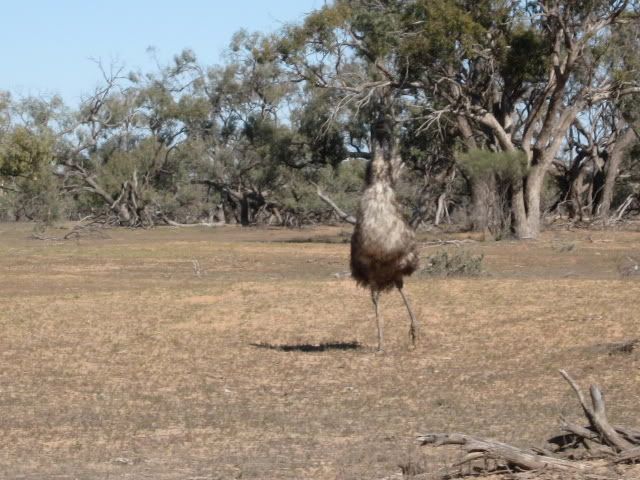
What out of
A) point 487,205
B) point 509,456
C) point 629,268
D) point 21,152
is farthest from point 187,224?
point 509,456

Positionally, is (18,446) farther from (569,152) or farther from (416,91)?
(569,152)

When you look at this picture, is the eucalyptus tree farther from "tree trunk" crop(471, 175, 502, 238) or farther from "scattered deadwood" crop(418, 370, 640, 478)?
"scattered deadwood" crop(418, 370, 640, 478)

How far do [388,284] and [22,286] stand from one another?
11222 mm

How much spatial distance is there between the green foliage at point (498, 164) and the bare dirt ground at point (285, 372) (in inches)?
495

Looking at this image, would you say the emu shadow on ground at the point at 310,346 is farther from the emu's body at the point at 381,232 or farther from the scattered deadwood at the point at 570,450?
the scattered deadwood at the point at 570,450

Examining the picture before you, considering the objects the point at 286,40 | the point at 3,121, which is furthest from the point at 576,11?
the point at 3,121

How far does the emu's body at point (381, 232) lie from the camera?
40.8 feet

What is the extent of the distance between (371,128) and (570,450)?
46.0 ft

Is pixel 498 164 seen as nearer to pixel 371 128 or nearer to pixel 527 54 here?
pixel 527 54

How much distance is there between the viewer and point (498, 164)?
34844 mm

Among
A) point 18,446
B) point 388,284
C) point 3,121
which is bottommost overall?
point 18,446

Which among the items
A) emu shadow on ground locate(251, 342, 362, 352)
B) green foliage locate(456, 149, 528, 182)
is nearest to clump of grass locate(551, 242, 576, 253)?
green foliage locate(456, 149, 528, 182)

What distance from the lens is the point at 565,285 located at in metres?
17.7

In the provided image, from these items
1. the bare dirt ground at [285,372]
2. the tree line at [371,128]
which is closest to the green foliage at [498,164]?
the tree line at [371,128]
